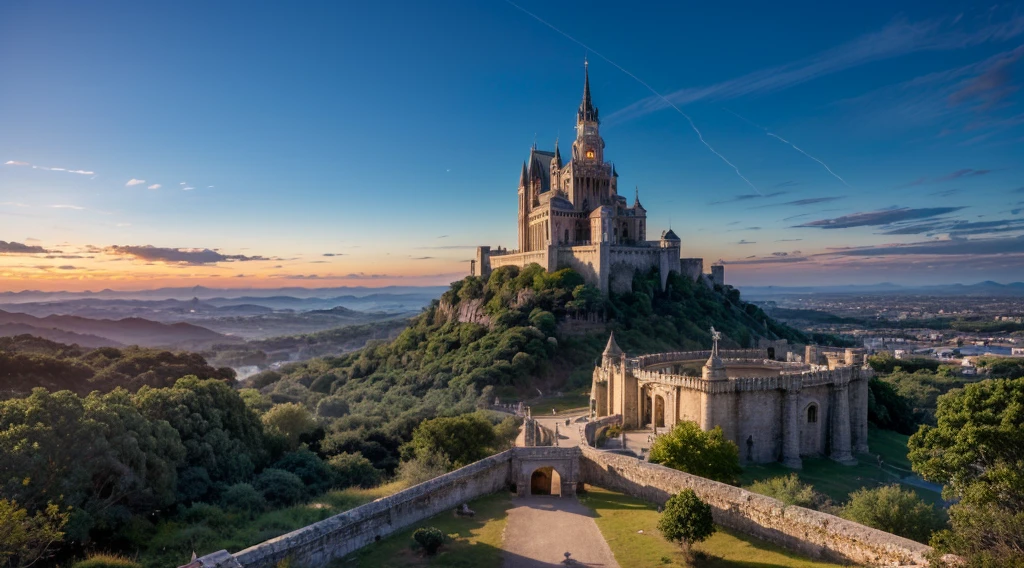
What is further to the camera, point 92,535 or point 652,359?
point 652,359

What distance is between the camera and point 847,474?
99.9 ft

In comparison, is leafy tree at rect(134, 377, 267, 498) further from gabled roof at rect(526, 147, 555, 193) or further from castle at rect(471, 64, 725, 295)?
gabled roof at rect(526, 147, 555, 193)

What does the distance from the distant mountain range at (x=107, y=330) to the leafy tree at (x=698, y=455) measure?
7729cm

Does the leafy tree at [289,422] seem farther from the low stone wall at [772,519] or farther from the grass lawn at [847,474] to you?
the grass lawn at [847,474]

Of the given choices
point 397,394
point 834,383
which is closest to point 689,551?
point 834,383

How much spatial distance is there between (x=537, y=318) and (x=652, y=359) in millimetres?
24429

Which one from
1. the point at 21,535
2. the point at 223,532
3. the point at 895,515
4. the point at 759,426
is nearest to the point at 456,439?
the point at 223,532

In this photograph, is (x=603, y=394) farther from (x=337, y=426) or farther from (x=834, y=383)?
(x=337, y=426)

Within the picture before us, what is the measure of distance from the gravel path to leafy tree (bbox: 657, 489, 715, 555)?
6.74 feet

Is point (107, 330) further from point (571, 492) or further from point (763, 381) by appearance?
point (763, 381)

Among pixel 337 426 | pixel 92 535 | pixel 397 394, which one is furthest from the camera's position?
pixel 397 394

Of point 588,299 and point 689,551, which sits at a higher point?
point 588,299

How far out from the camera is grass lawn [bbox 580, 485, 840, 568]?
17594 mm

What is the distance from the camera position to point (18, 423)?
1902 cm
